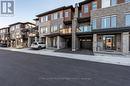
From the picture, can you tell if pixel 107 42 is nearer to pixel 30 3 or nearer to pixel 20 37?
pixel 30 3

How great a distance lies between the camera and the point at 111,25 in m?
20.7

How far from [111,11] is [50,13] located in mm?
17139

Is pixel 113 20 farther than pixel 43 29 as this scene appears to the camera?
No

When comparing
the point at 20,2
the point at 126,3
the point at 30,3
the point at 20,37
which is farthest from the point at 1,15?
the point at 20,37

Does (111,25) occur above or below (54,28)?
below

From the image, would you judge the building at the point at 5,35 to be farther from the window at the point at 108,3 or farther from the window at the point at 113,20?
the window at the point at 113,20

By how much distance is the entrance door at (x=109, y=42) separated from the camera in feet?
69.8

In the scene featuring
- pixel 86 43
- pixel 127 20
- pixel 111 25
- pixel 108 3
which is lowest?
pixel 86 43

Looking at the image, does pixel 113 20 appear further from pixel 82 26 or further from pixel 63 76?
pixel 63 76

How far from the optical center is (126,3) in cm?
1928

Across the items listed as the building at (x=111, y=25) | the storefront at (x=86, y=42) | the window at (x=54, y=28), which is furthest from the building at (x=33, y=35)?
the building at (x=111, y=25)

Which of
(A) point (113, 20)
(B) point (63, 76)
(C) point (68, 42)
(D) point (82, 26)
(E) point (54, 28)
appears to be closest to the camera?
(B) point (63, 76)

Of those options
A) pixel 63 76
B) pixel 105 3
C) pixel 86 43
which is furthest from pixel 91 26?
pixel 63 76

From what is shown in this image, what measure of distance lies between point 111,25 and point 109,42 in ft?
9.20
